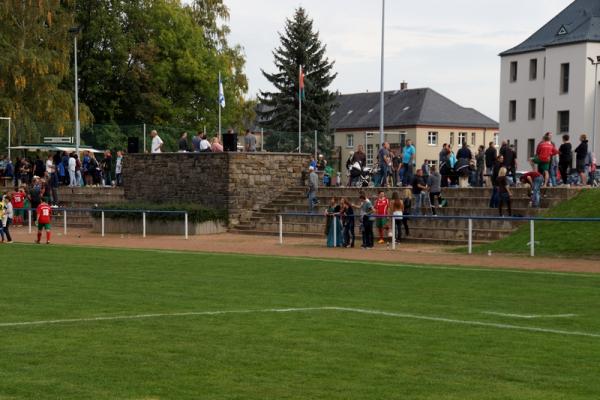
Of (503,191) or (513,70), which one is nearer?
(503,191)

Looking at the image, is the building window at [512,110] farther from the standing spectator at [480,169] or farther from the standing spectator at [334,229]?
the standing spectator at [334,229]

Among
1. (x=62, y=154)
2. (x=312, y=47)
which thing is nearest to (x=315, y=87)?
(x=312, y=47)

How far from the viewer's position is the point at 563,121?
8875cm

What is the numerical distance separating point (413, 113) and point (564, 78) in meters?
32.1

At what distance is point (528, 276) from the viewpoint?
23125mm

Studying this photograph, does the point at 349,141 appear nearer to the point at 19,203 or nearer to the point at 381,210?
the point at 19,203

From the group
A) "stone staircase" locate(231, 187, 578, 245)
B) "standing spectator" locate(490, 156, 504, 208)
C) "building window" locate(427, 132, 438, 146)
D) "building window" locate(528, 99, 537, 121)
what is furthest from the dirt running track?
"building window" locate(427, 132, 438, 146)

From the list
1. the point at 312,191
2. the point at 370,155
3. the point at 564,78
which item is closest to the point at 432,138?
the point at 564,78

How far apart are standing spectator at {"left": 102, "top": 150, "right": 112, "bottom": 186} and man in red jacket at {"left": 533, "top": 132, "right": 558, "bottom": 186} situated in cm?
2454

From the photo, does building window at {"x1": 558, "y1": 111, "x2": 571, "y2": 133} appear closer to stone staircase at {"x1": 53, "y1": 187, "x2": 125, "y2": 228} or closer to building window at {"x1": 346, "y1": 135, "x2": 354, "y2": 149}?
building window at {"x1": 346, "y1": 135, "x2": 354, "y2": 149}

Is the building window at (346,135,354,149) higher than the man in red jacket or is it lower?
higher

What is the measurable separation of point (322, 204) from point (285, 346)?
30361 mm

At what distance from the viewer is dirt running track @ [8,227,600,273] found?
88.8 ft

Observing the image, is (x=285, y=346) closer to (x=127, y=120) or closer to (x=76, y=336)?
(x=76, y=336)
